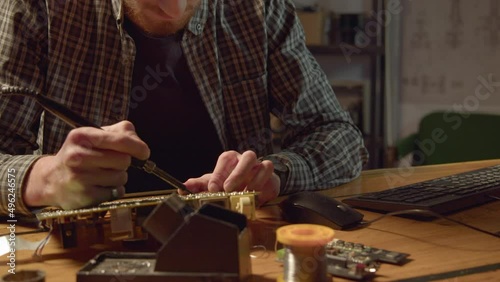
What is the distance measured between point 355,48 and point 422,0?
1.28 feet

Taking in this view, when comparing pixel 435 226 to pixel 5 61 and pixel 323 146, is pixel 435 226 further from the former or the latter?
pixel 5 61

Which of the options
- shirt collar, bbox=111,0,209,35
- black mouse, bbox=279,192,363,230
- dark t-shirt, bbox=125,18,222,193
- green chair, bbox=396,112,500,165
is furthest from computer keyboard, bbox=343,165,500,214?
green chair, bbox=396,112,500,165

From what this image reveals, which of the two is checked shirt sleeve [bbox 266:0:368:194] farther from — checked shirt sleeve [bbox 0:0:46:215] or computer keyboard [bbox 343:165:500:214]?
checked shirt sleeve [bbox 0:0:46:215]

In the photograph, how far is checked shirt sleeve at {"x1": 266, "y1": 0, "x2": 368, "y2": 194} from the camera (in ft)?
4.62

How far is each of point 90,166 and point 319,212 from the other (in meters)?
0.36

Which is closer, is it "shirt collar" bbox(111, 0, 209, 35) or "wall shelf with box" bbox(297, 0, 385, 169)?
"shirt collar" bbox(111, 0, 209, 35)

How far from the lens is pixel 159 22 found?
145cm

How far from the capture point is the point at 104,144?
866mm

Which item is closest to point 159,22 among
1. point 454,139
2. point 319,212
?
point 319,212

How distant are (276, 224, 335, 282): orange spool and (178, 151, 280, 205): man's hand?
35 centimetres

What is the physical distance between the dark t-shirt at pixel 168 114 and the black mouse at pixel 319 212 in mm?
544

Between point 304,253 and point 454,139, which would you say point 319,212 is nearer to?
point 304,253

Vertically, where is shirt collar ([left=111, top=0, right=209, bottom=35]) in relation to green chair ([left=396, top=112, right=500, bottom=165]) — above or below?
above

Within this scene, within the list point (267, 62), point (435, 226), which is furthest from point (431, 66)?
point (435, 226)
